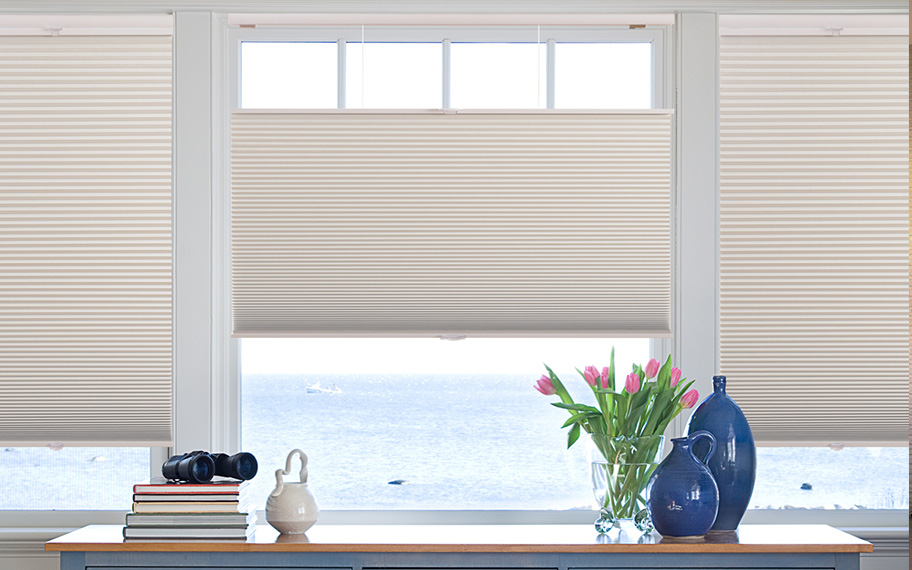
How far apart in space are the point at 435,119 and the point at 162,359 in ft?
3.82

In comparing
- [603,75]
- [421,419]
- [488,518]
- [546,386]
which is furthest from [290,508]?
[603,75]

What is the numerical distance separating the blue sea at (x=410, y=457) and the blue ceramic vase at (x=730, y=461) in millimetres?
482

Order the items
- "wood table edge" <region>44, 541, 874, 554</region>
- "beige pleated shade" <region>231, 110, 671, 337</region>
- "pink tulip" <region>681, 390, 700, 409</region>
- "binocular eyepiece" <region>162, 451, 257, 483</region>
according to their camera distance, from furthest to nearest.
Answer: "beige pleated shade" <region>231, 110, 671, 337</region>
"pink tulip" <region>681, 390, 700, 409</region>
"binocular eyepiece" <region>162, 451, 257, 483</region>
"wood table edge" <region>44, 541, 874, 554</region>

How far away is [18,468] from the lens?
2.84 metres

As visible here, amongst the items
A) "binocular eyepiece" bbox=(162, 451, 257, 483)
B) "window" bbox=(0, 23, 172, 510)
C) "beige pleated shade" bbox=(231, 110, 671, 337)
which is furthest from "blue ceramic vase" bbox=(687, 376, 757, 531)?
"window" bbox=(0, 23, 172, 510)

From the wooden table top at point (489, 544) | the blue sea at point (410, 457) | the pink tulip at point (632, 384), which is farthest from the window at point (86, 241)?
the pink tulip at point (632, 384)

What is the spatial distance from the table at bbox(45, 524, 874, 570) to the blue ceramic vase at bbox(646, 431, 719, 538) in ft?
0.14

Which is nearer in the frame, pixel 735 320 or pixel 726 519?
pixel 726 519

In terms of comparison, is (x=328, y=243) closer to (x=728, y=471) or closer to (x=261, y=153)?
(x=261, y=153)

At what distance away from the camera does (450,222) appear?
9.05ft

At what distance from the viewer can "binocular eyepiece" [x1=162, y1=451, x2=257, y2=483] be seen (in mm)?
2379

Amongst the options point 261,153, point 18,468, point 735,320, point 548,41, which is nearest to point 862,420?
point 735,320

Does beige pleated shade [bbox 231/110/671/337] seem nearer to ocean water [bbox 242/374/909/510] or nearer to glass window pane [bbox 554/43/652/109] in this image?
glass window pane [bbox 554/43/652/109]

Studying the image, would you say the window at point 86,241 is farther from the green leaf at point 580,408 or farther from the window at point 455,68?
the green leaf at point 580,408
